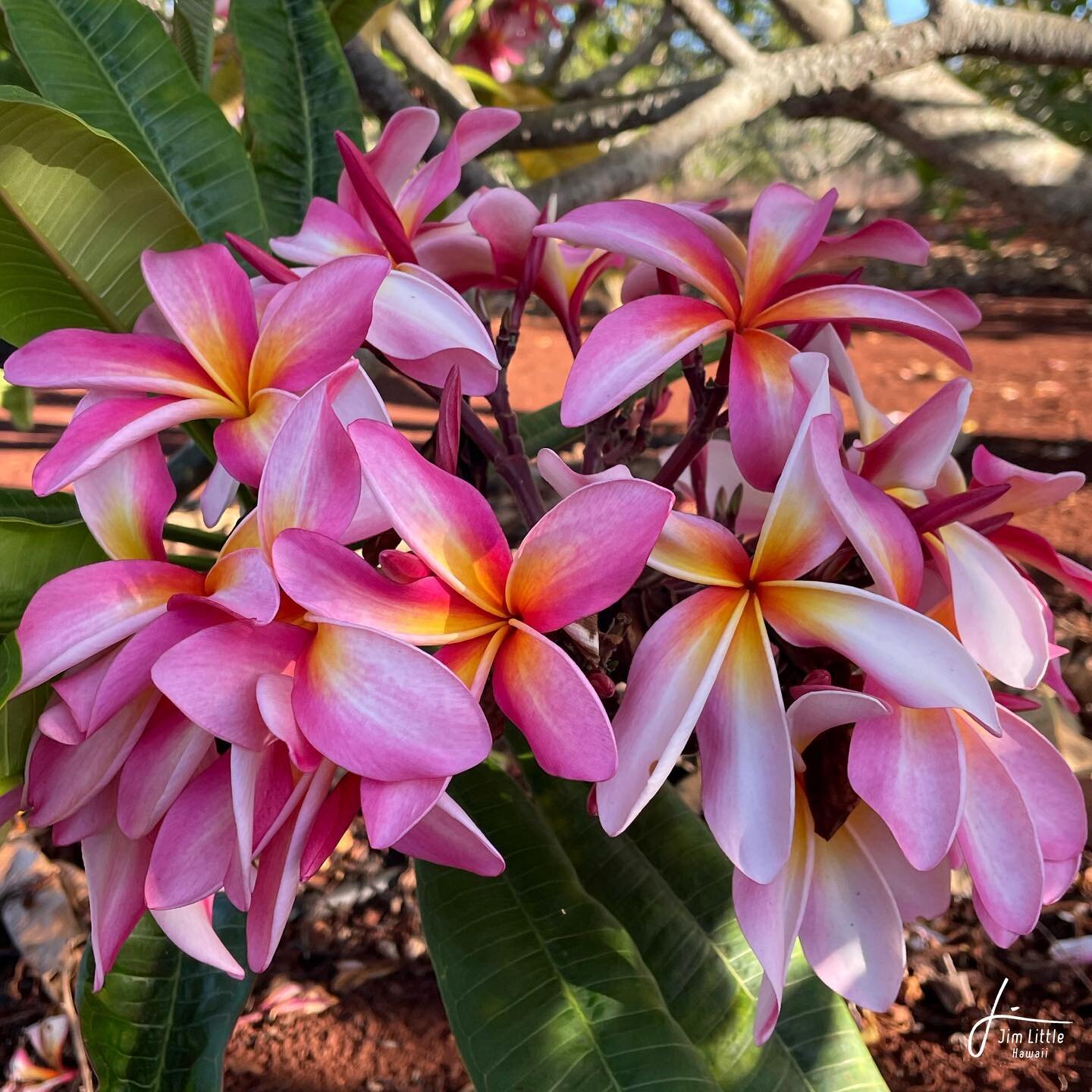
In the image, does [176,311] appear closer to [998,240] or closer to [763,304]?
[763,304]

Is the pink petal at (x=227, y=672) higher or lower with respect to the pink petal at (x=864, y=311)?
lower

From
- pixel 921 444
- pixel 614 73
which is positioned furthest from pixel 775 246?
Answer: pixel 614 73

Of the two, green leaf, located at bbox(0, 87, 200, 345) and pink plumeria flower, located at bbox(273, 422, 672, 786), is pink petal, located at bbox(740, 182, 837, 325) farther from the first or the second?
green leaf, located at bbox(0, 87, 200, 345)

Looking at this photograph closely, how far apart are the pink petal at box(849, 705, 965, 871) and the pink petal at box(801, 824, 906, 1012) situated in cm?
8

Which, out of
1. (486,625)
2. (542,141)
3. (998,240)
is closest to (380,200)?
(486,625)

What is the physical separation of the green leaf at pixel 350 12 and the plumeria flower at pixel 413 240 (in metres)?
0.43

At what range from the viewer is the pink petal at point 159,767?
1.40 feet

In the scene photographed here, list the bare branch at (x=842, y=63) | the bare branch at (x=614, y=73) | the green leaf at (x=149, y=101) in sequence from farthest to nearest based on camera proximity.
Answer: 1. the bare branch at (x=614, y=73)
2. the bare branch at (x=842, y=63)
3. the green leaf at (x=149, y=101)

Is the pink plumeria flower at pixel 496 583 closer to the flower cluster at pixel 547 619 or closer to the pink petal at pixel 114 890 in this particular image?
the flower cluster at pixel 547 619

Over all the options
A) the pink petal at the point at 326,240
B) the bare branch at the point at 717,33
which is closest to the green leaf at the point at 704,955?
the pink petal at the point at 326,240

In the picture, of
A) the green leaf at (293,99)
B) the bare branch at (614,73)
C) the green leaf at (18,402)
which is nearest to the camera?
the green leaf at (293,99)

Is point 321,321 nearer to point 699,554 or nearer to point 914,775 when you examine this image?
point 699,554

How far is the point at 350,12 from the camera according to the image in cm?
99

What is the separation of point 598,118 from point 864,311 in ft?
5.51
